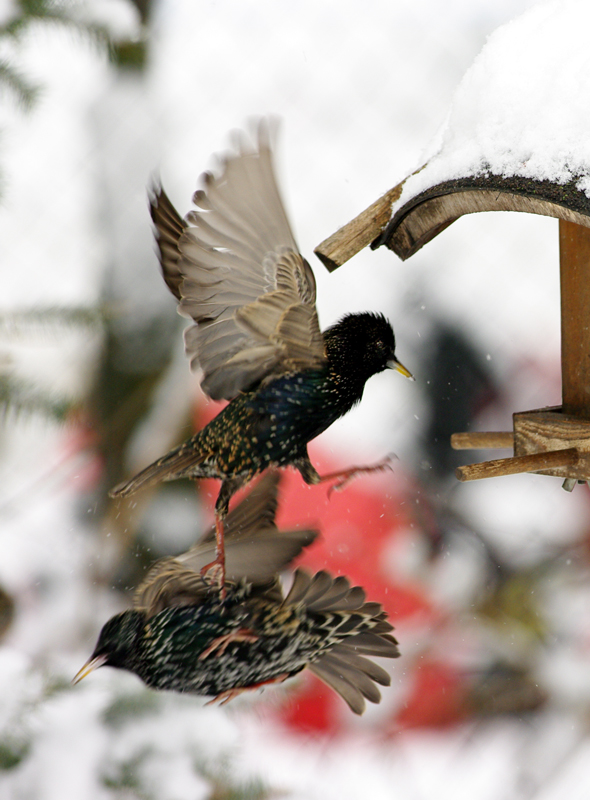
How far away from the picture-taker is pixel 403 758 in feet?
4.98

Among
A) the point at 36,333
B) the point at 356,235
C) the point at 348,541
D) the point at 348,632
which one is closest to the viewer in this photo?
the point at 356,235

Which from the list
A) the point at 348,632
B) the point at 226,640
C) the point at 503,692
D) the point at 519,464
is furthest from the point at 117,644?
the point at 503,692

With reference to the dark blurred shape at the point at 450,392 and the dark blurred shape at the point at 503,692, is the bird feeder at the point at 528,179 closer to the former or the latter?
the dark blurred shape at the point at 450,392

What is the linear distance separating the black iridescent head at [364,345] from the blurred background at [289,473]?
0.55 m

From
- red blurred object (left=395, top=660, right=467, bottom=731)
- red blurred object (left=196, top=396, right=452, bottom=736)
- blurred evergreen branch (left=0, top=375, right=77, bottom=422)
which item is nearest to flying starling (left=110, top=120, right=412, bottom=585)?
blurred evergreen branch (left=0, top=375, right=77, bottom=422)

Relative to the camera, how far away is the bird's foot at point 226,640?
80 centimetres

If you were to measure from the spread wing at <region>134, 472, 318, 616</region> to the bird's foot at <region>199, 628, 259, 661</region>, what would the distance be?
54 mm

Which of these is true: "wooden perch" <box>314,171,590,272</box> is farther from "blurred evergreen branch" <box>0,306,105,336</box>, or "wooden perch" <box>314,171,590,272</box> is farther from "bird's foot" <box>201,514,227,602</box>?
"blurred evergreen branch" <box>0,306,105,336</box>

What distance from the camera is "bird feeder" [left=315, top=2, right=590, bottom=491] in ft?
2.09

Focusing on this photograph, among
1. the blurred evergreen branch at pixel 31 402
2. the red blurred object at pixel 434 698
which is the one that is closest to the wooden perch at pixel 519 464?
the blurred evergreen branch at pixel 31 402

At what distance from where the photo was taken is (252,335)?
699 mm

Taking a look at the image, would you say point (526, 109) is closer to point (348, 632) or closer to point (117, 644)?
point (348, 632)

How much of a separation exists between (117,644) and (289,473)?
25.1 inches

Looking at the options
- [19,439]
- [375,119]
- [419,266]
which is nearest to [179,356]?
[19,439]
